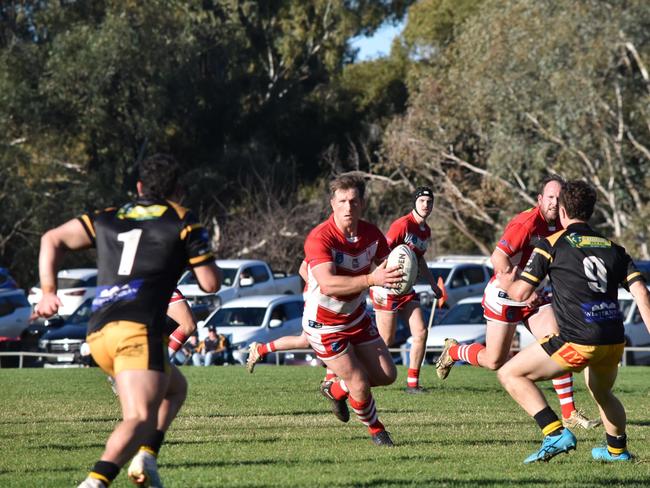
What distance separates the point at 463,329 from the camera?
2570 cm

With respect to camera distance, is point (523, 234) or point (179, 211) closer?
point (179, 211)

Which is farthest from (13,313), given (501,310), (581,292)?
(581,292)

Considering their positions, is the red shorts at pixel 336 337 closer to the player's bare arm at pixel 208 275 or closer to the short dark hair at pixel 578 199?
the short dark hair at pixel 578 199

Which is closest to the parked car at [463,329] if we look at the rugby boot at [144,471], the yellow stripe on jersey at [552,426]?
the yellow stripe on jersey at [552,426]

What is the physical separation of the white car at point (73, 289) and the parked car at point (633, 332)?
14.8 m

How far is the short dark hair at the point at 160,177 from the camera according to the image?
6953 millimetres

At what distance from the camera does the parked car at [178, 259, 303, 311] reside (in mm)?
32500

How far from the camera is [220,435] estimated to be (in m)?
10.7

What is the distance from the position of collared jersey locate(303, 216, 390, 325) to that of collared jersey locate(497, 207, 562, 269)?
4.99 feet

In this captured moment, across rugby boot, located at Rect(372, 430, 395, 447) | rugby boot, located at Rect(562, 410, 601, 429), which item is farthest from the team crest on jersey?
rugby boot, located at Rect(562, 410, 601, 429)

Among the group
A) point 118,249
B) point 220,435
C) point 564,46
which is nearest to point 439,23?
point 564,46

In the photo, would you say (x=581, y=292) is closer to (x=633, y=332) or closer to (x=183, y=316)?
(x=183, y=316)

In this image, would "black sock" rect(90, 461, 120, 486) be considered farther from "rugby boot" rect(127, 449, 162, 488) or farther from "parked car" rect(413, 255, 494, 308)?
"parked car" rect(413, 255, 494, 308)

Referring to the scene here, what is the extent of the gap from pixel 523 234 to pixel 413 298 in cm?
378
